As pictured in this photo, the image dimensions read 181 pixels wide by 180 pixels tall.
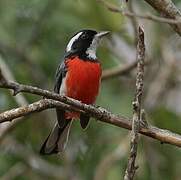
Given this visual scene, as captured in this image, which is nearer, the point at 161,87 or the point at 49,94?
the point at 49,94

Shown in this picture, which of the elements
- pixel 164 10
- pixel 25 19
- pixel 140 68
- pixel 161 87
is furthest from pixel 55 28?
pixel 140 68

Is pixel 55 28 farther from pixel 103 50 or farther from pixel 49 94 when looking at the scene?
pixel 49 94

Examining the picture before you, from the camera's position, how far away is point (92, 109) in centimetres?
289

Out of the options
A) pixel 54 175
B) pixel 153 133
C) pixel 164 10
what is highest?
pixel 164 10

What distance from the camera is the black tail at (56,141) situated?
404cm

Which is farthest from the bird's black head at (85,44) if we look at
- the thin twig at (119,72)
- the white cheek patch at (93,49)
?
the thin twig at (119,72)

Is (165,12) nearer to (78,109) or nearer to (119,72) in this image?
(78,109)

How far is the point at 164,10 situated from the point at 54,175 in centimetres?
297

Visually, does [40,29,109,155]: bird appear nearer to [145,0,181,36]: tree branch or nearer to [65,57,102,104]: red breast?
[65,57,102,104]: red breast

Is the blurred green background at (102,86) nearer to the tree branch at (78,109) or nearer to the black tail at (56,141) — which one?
the black tail at (56,141)

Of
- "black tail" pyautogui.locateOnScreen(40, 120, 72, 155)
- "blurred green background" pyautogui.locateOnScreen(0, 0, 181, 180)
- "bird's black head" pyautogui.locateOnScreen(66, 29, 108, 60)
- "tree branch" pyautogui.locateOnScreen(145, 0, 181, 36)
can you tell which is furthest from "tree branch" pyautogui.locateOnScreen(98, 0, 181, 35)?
"blurred green background" pyautogui.locateOnScreen(0, 0, 181, 180)

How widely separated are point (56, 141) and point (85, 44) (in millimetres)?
781

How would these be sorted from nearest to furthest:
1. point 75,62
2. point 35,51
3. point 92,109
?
point 92,109 → point 75,62 → point 35,51

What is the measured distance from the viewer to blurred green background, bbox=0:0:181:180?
5.11 meters
